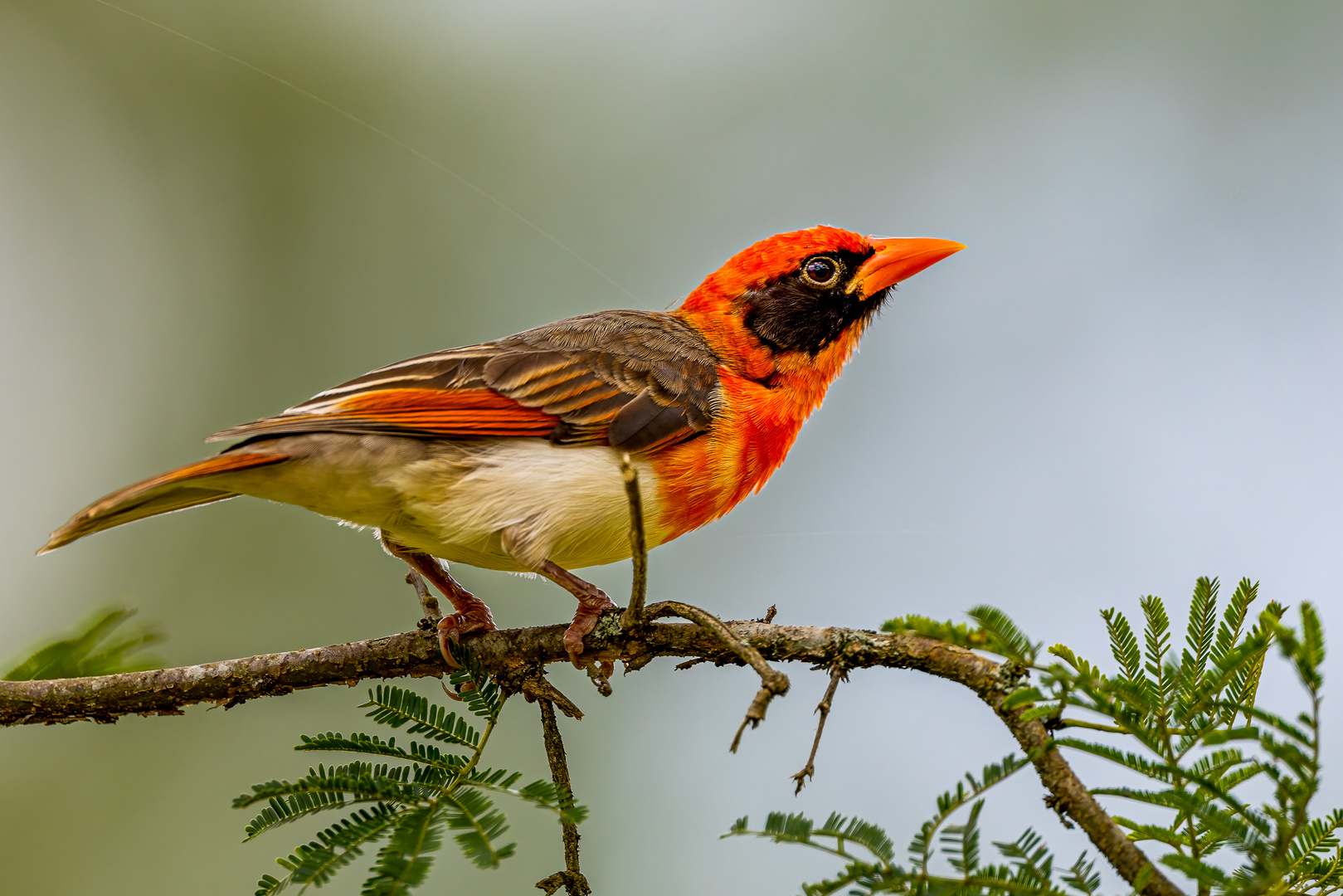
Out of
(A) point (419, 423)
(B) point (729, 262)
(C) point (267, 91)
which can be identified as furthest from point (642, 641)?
(C) point (267, 91)

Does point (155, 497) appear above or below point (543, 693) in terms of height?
above

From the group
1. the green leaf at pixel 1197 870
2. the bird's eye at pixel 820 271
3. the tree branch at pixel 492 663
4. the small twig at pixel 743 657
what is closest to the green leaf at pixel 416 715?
the tree branch at pixel 492 663

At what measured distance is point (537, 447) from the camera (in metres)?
3.76

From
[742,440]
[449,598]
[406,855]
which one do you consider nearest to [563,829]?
[406,855]

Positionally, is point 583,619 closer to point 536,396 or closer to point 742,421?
point 536,396

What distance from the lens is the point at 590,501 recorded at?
3559 mm

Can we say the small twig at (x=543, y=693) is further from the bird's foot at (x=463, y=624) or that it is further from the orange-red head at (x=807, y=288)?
the orange-red head at (x=807, y=288)

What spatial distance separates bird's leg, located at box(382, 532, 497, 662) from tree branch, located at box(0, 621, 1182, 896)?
84mm

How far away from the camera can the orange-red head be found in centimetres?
460

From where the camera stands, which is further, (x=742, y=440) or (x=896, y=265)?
(x=896, y=265)

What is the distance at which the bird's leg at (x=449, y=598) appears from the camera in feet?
11.1

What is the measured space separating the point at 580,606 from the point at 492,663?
1.23ft

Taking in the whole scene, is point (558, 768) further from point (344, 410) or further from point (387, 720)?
point (344, 410)

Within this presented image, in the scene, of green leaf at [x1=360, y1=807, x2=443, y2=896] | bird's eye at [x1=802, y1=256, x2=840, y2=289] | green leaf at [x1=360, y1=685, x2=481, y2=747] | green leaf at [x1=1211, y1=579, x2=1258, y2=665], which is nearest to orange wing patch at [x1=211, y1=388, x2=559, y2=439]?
green leaf at [x1=360, y1=685, x2=481, y2=747]
